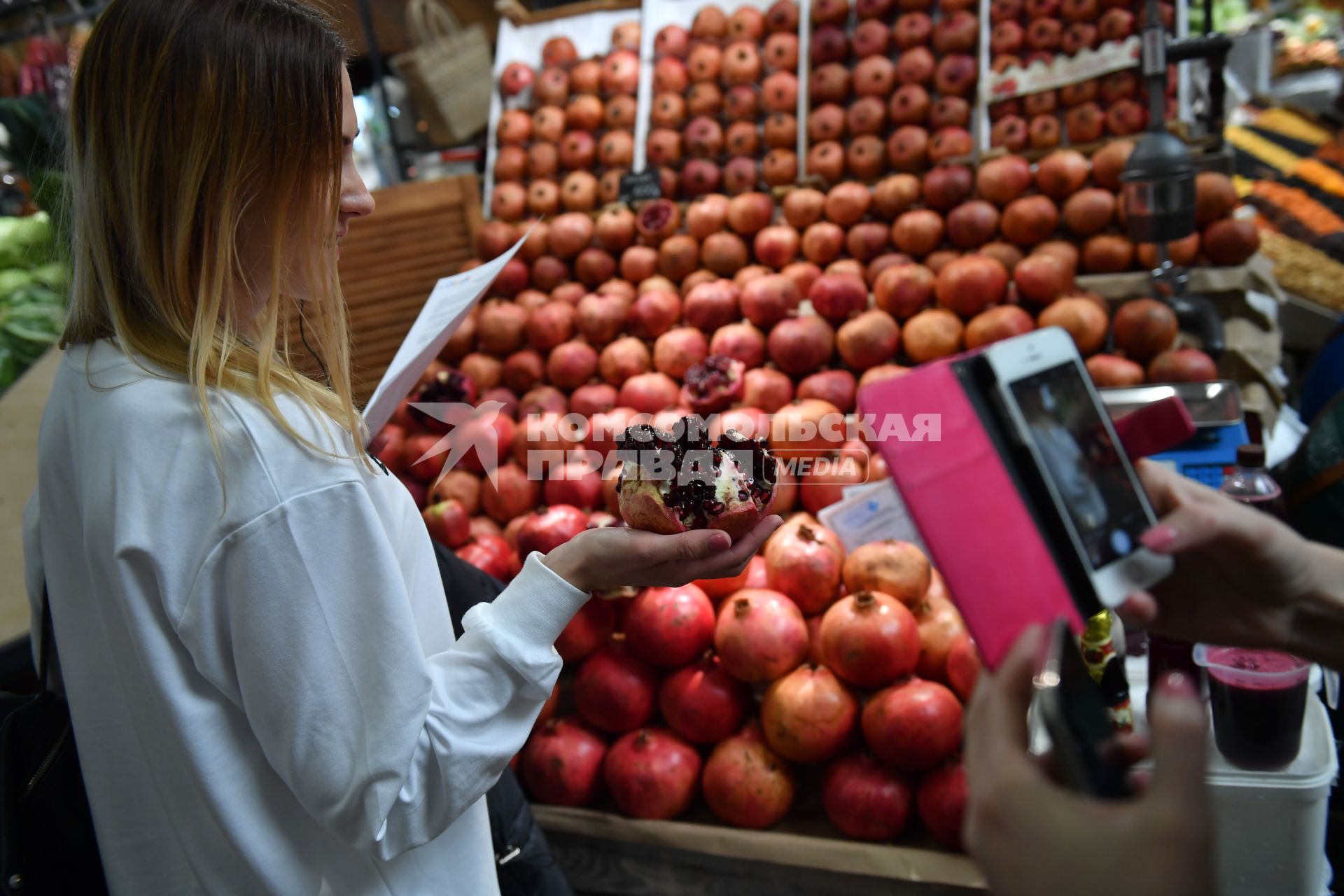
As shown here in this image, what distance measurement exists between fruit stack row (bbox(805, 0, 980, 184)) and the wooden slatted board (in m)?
1.65

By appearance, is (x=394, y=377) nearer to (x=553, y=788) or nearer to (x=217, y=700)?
(x=217, y=700)

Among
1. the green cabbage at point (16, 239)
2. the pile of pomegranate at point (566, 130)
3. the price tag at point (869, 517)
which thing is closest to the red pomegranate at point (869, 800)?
the price tag at point (869, 517)

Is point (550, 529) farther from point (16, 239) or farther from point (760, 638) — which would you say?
point (16, 239)

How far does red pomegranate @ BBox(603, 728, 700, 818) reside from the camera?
199 cm

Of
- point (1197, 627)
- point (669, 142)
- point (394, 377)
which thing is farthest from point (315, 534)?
point (669, 142)

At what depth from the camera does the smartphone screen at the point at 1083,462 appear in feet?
2.64

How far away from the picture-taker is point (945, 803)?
177cm

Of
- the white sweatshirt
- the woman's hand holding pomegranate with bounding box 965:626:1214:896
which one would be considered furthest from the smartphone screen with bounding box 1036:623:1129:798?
the white sweatshirt

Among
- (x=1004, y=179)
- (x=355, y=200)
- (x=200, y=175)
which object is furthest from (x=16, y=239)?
(x=1004, y=179)

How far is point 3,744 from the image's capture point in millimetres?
1097

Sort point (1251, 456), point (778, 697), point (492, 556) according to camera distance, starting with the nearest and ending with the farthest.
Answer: point (1251, 456)
point (778, 697)
point (492, 556)

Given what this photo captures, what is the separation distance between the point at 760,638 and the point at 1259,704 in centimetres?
99

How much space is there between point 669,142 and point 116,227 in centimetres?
314

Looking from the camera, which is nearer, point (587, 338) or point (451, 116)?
point (587, 338)
